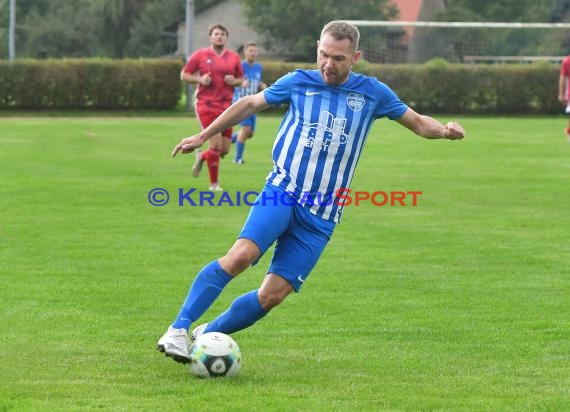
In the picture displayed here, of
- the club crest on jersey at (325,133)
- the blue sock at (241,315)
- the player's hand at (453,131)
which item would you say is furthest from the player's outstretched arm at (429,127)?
the blue sock at (241,315)

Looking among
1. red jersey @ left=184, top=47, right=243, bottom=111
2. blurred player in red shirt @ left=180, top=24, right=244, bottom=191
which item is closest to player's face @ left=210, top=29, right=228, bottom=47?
blurred player in red shirt @ left=180, top=24, right=244, bottom=191

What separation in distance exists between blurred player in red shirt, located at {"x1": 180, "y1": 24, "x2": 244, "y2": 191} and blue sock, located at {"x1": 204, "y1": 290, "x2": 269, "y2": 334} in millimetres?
9670

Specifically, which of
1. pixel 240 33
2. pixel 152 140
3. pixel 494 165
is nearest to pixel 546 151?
pixel 494 165

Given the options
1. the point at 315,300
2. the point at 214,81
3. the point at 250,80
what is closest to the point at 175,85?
the point at 250,80

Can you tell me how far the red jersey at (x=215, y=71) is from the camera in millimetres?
17219

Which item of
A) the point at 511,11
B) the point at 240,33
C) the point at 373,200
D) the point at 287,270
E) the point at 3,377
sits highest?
the point at 287,270

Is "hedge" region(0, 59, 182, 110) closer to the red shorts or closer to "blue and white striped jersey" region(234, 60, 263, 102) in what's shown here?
"blue and white striped jersey" region(234, 60, 263, 102)

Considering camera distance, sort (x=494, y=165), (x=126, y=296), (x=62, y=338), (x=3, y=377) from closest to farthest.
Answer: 1. (x=3, y=377)
2. (x=62, y=338)
3. (x=126, y=296)
4. (x=494, y=165)

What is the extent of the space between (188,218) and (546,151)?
40.4 feet

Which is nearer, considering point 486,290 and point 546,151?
point 486,290

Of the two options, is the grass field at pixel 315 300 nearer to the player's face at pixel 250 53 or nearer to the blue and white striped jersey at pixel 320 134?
the blue and white striped jersey at pixel 320 134

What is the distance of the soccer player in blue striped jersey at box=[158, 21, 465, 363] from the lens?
263 inches

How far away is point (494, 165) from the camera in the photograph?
2123 cm

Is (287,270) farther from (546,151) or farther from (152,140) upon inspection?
(152,140)
